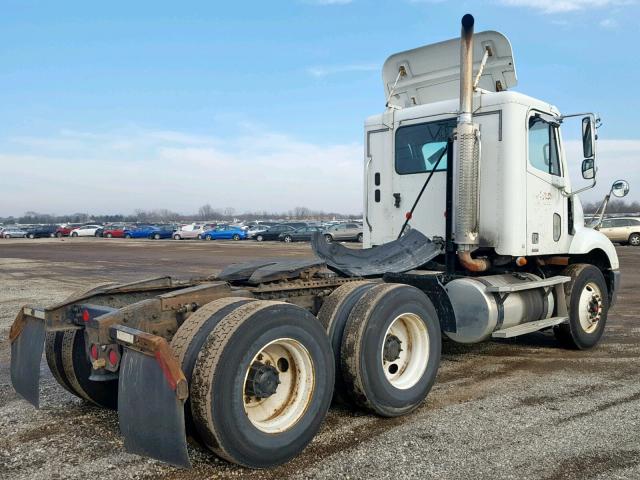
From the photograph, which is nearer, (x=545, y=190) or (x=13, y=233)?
(x=545, y=190)

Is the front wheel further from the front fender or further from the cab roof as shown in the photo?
the cab roof

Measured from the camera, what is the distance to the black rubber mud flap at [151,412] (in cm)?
318

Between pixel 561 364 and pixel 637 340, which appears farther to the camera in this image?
pixel 637 340

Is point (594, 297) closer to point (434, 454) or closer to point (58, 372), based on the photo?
point (434, 454)

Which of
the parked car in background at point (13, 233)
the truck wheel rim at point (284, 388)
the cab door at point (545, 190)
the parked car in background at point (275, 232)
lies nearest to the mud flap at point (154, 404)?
the truck wheel rim at point (284, 388)

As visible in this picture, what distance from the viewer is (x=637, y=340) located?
7.80 m

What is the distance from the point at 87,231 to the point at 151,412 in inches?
2538

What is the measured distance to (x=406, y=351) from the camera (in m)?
5.07

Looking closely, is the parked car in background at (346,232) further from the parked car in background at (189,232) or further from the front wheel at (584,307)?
the front wheel at (584,307)

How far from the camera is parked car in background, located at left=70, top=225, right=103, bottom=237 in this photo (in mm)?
62594

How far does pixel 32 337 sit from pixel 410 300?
2937 millimetres

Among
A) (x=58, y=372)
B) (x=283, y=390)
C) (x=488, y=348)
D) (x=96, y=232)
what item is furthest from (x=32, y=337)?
(x=96, y=232)

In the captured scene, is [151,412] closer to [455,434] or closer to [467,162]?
[455,434]

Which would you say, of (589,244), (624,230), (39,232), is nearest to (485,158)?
(589,244)
